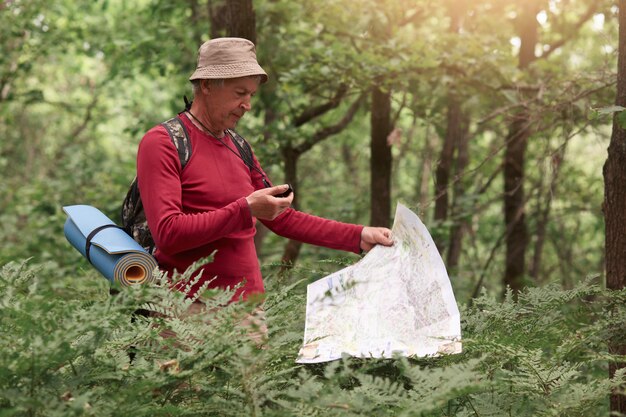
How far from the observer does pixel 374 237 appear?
3410mm

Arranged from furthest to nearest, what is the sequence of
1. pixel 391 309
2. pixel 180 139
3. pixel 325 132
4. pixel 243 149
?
pixel 325 132
pixel 243 149
pixel 180 139
pixel 391 309

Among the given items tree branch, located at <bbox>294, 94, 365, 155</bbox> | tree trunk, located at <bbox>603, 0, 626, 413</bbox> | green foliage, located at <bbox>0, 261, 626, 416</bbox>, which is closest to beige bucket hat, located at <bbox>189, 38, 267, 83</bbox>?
green foliage, located at <bbox>0, 261, 626, 416</bbox>

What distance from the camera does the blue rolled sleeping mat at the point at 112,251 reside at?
9.84ft

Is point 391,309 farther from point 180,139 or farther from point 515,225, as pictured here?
point 515,225

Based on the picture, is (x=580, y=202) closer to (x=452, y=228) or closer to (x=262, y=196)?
(x=452, y=228)

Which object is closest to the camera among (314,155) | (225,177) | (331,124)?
(225,177)

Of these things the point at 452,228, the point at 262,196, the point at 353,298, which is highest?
the point at 262,196

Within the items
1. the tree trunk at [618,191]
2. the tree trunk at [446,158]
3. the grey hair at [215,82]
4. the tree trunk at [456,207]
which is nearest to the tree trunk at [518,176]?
the tree trunk at [456,207]

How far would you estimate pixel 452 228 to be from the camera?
29.1 ft

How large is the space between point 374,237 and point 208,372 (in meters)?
1.09

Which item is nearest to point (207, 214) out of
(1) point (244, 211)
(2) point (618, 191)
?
(1) point (244, 211)

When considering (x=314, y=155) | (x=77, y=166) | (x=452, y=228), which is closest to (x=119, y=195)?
(x=77, y=166)

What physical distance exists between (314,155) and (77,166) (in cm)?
412

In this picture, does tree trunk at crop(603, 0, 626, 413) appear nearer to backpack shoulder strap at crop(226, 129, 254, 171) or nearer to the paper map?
the paper map
